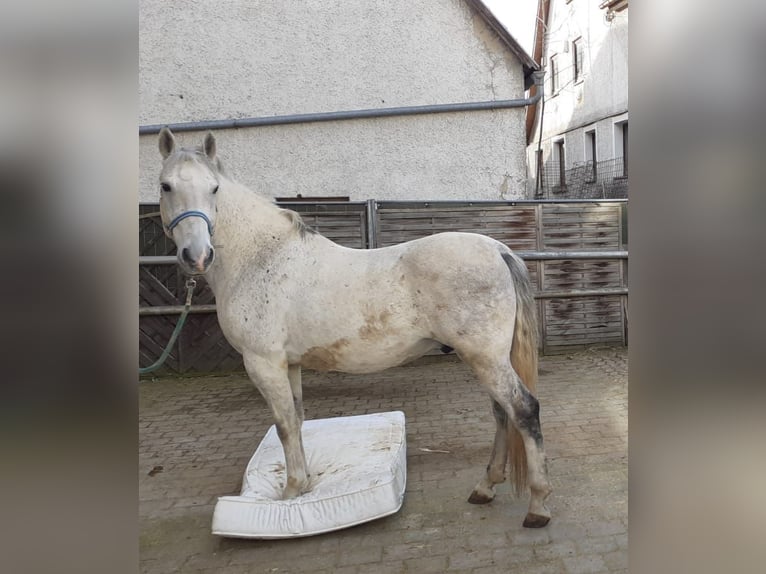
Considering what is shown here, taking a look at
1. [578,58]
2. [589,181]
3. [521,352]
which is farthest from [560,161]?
[521,352]

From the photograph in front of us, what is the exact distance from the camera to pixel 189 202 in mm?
2365

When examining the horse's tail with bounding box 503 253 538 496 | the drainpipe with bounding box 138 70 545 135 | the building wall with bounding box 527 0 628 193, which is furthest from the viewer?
the building wall with bounding box 527 0 628 193

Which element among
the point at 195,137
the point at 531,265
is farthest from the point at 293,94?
the point at 531,265

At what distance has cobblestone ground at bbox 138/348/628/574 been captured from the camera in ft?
7.82

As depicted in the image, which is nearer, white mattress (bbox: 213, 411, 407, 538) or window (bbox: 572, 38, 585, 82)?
white mattress (bbox: 213, 411, 407, 538)

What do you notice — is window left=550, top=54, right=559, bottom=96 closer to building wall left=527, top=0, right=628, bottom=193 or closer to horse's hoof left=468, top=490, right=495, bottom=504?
building wall left=527, top=0, right=628, bottom=193

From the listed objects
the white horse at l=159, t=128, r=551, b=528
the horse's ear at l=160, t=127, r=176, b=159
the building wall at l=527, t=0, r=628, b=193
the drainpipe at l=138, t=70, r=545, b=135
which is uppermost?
the building wall at l=527, t=0, r=628, b=193

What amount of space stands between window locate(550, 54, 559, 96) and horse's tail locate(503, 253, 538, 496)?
18.2 meters

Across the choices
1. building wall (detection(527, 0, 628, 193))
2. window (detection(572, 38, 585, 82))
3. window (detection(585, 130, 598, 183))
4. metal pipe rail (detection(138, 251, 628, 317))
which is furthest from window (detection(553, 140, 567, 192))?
metal pipe rail (detection(138, 251, 628, 317))

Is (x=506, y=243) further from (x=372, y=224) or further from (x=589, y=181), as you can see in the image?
(x=589, y=181)
